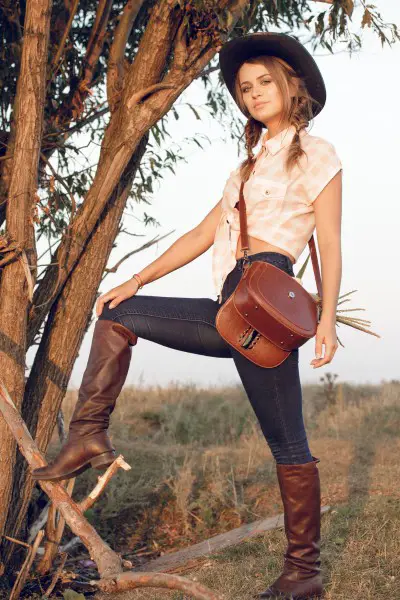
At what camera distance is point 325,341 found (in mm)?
3543

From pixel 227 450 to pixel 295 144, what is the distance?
5.25 meters

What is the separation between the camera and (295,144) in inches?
144

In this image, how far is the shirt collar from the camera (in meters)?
3.73

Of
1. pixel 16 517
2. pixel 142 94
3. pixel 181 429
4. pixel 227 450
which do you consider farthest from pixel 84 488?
pixel 142 94

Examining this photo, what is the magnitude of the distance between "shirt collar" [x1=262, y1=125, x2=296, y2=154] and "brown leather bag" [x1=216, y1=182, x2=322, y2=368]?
395mm

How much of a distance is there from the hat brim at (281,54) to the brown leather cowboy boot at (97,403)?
1438mm

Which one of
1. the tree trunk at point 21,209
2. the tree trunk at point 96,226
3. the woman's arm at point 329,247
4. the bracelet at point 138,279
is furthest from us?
the tree trunk at point 96,226

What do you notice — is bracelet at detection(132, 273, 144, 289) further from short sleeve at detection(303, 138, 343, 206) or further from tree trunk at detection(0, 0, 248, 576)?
tree trunk at detection(0, 0, 248, 576)

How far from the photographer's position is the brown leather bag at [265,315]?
3451 millimetres

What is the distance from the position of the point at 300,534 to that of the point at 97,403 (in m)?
1.15

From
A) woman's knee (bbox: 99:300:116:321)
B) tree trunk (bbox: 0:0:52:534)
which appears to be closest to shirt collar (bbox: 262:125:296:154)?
woman's knee (bbox: 99:300:116:321)

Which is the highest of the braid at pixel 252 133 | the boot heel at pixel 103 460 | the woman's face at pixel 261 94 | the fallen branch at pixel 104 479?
the woman's face at pixel 261 94

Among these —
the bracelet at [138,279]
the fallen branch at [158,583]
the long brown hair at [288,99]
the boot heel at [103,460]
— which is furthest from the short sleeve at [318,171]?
the fallen branch at [158,583]

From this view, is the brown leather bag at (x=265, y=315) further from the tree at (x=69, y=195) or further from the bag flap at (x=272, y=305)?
the tree at (x=69, y=195)
